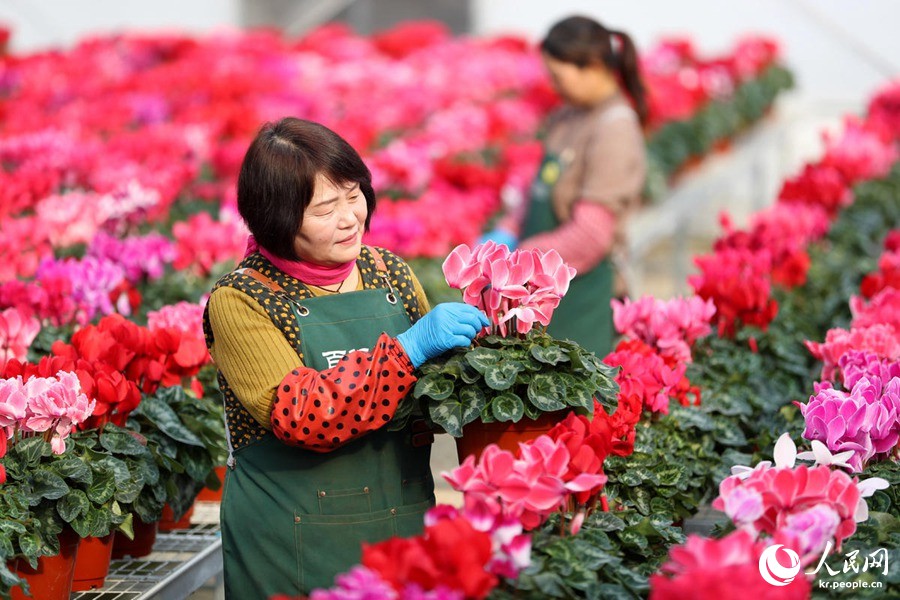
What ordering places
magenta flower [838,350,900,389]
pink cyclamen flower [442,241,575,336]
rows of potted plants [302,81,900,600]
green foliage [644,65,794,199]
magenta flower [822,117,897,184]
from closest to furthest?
rows of potted plants [302,81,900,600], pink cyclamen flower [442,241,575,336], magenta flower [838,350,900,389], magenta flower [822,117,897,184], green foliage [644,65,794,199]

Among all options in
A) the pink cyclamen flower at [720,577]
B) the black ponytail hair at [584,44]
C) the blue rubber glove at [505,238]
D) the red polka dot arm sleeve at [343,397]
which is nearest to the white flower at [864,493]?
the pink cyclamen flower at [720,577]

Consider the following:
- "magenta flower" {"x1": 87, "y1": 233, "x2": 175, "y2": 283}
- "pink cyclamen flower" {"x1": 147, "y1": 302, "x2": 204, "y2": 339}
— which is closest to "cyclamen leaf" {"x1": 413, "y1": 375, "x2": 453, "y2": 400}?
"pink cyclamen flower" {"x1": 147, "y1": 302, "x2": 204, "y2": 339}

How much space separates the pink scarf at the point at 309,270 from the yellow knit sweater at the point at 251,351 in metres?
0.13

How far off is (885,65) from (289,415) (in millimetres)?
12944

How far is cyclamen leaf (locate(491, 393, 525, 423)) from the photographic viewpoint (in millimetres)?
2434

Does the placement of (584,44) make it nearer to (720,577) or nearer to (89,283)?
(89,283)

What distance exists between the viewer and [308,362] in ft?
8.39

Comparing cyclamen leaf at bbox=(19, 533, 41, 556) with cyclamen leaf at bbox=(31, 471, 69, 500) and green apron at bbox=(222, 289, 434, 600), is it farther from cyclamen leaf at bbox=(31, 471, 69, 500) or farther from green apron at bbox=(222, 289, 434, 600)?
green apron at bbox=(222, 289, 434, 600)

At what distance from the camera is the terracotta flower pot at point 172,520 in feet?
11.0

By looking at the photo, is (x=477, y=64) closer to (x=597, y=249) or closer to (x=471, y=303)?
(x=597, y=249)

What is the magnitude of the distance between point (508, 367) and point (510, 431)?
0.13m

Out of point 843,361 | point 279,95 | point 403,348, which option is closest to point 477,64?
point 279,95

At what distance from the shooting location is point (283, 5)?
18.4m

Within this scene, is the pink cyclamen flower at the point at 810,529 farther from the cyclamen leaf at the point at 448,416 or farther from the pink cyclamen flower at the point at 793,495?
the cyclamen leaf at the point at 448,416
